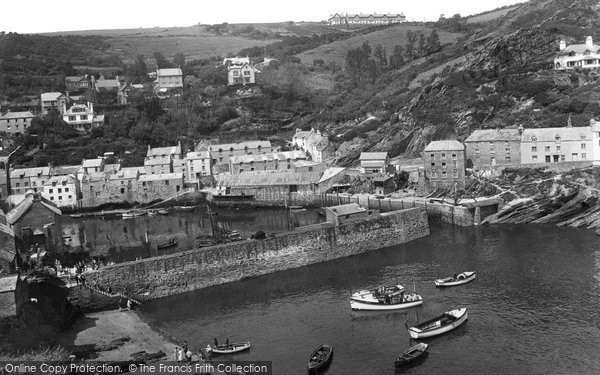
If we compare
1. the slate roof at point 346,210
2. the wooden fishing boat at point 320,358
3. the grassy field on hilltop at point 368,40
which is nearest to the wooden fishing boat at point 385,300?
the wooden fishing boat at point 320,358

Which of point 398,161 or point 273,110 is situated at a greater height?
point 273,110

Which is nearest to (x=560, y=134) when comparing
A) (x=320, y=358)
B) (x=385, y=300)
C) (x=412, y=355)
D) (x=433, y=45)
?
(x=385, y=300)

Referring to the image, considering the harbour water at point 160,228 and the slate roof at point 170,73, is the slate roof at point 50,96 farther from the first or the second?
the harbour water at point 160,228

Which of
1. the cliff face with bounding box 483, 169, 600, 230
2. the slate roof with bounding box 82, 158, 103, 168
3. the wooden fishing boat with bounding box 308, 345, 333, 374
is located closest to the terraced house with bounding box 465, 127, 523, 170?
the cliff face with bounding box 483, 169, 600, 230

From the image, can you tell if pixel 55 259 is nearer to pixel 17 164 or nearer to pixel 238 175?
pixel 238 175

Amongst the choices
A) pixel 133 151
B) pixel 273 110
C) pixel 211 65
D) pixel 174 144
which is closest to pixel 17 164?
pixel 133 151

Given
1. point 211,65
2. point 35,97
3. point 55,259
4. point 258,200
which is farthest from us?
point 211,65

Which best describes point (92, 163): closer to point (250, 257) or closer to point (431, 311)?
point (250, 257)
